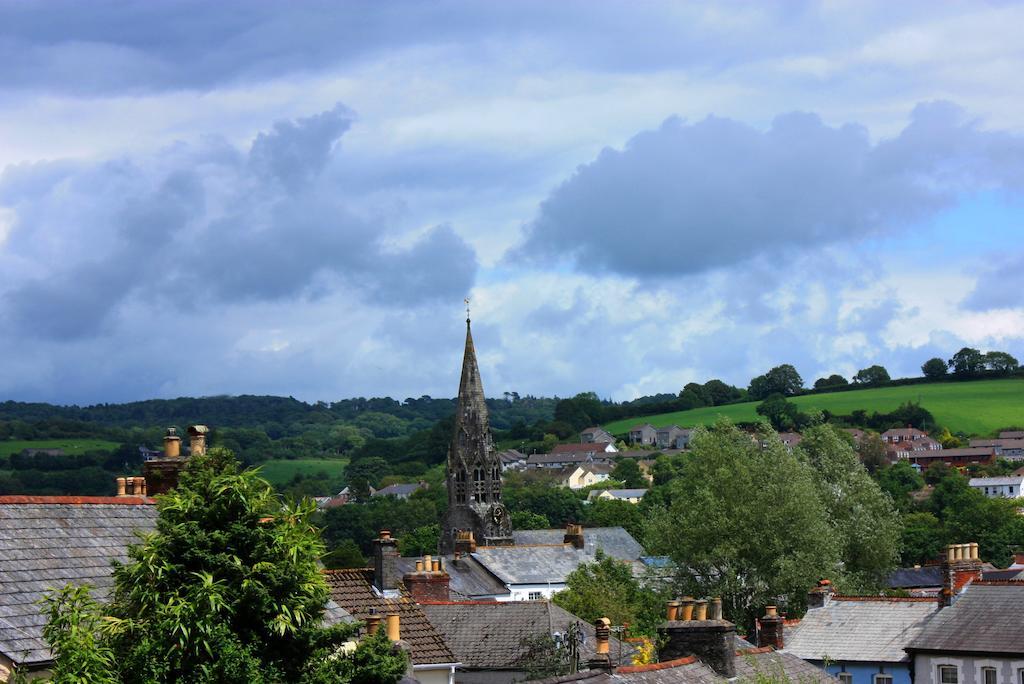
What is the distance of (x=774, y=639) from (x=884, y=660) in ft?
16.5

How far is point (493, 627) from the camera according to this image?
1922 inches

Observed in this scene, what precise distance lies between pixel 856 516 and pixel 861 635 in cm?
3484

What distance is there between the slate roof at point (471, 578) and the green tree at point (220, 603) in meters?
77.2

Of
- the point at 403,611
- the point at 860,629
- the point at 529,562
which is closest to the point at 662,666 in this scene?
the point at 403,611

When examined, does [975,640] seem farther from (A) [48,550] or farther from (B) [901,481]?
(B) [901,481]

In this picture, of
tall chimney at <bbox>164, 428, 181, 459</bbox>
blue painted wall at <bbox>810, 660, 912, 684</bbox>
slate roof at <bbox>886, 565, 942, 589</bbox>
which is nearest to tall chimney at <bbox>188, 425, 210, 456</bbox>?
tall chimney at <bbox>164, 428, 181, 459</bbox>

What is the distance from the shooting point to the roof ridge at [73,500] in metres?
22.8

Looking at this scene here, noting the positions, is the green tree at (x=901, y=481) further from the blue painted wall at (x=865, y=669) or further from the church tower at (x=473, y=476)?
the blue painted wall at (x=865, y=669)

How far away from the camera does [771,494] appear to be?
69750 millimetres

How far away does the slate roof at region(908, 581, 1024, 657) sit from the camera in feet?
141

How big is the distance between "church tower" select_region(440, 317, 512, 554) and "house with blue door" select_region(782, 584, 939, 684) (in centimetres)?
8796

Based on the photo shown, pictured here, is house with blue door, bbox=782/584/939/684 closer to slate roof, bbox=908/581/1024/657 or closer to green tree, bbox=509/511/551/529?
slate roof, bbox=908/581/1024/657

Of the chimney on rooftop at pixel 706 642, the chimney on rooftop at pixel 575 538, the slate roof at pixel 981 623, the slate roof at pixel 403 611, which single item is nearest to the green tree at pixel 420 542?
the chimney on rooftop at pixel 575 538

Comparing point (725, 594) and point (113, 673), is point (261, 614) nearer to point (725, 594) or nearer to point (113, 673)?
point (113, 673)
